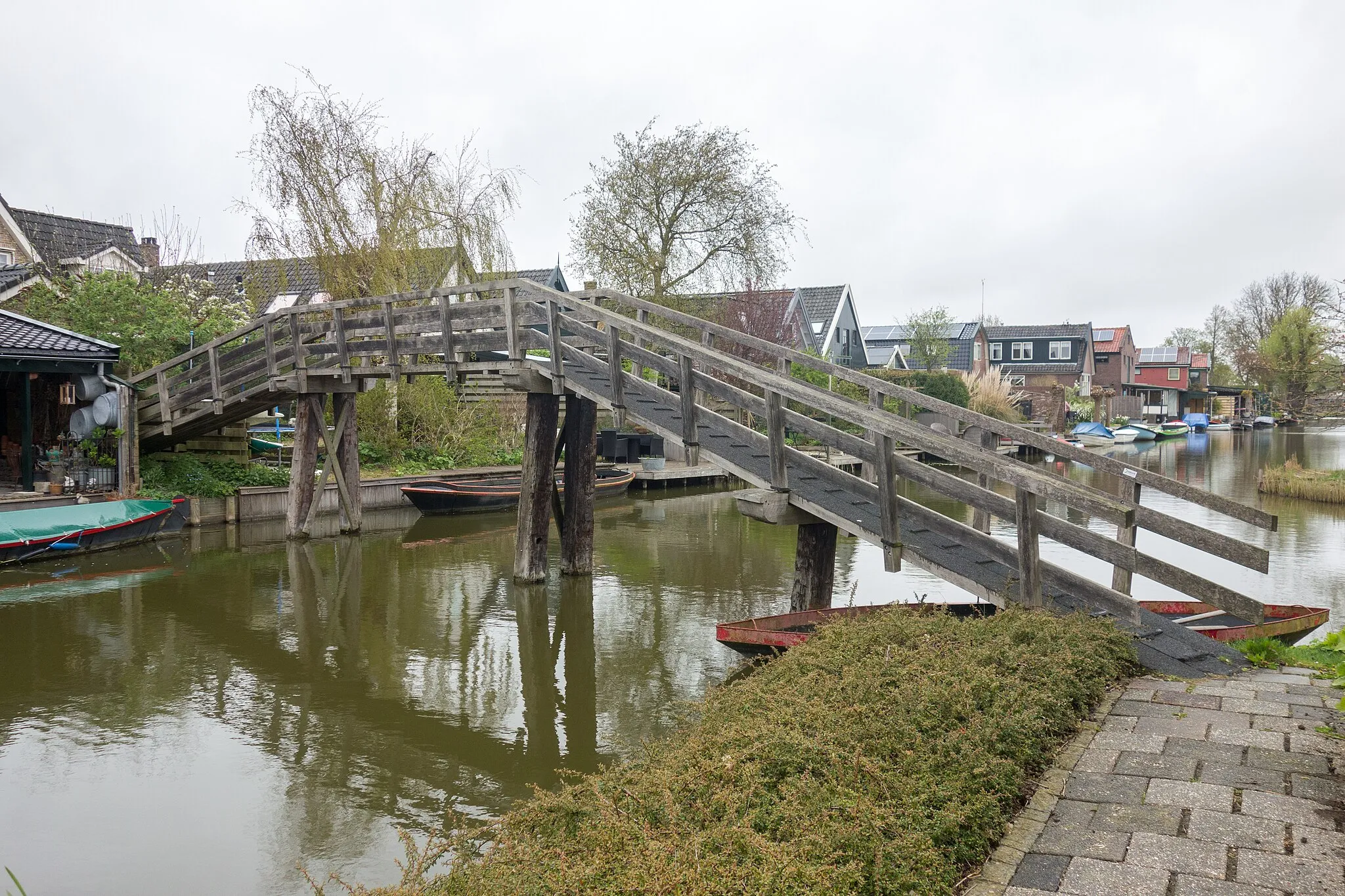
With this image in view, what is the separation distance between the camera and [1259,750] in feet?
16.5

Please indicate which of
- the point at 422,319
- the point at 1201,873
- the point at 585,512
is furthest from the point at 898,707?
the point at 422,319

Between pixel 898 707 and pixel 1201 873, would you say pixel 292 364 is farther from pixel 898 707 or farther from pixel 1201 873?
pixel 1201 873

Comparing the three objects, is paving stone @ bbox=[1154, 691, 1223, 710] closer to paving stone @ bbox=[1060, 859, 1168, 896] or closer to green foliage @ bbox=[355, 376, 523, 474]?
paving stone @ bbox=[1060, 859, 1168, 896]

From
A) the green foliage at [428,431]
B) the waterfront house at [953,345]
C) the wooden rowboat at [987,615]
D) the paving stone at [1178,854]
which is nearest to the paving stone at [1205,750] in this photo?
the paving stone at [1178,854]

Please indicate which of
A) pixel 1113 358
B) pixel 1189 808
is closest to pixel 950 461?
pixel 1189 808

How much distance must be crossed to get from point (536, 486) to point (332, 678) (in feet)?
14.1

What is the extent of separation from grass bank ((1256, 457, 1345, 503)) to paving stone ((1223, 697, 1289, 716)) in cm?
2064

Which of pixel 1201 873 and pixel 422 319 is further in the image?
pixel 422 319

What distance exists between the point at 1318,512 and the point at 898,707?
2116cm

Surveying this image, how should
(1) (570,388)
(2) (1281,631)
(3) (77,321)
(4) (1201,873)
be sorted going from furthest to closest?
(3) (77,321), (1) (570,388), (2) (1281,631), (4) (1201,873)

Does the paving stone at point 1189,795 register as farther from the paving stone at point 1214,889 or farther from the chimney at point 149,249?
the chimney at point 149,249

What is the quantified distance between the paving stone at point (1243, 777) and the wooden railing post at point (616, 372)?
6609mm

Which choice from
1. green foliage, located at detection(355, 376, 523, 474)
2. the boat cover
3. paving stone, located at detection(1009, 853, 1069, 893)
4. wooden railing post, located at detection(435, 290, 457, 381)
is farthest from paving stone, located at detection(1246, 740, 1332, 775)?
green foliage, located at detection(355, 376, 523, 474)

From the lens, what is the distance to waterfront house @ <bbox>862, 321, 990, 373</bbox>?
5841 cm
